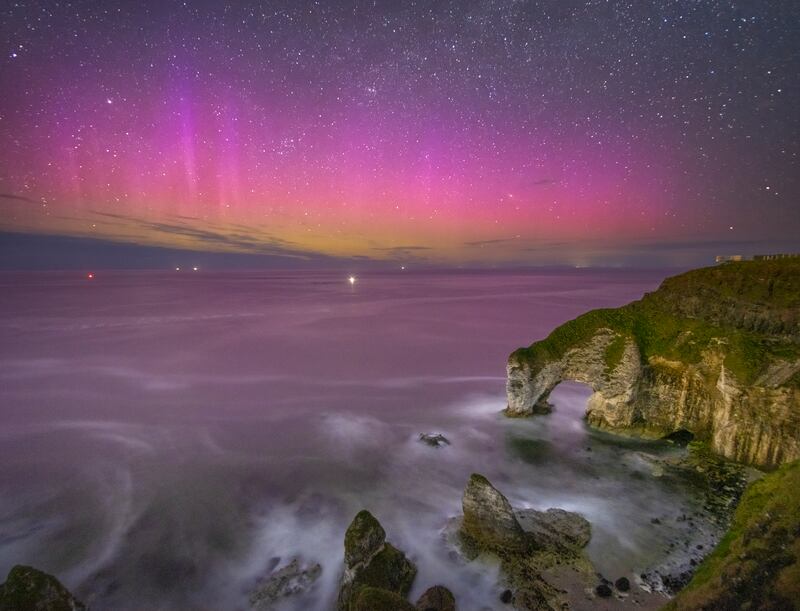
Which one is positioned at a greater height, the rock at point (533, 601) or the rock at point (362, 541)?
the rock at point (362, 541)

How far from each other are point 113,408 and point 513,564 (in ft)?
97.6

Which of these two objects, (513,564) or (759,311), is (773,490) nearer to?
(513,564)

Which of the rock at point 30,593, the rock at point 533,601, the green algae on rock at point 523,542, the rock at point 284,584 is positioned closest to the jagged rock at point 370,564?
the rock at point 284,584

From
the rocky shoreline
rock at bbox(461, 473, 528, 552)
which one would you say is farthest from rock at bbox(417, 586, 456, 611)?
rock at bbox(461, 473, 528, 552)

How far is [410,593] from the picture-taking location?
11281mm

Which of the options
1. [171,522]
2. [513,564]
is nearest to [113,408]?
[171,522]

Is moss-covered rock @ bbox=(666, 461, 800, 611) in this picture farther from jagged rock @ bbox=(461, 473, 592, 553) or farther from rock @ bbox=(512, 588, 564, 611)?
jagged rock @ bbox=(461, 473, 592, 553)

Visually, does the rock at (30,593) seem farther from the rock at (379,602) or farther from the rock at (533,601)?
the rock at (533,601)

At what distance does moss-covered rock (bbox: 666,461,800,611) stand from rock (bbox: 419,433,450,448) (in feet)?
49.9

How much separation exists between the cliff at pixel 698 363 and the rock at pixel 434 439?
5031mm

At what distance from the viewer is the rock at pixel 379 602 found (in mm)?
8344

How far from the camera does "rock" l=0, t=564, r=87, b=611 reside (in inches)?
351

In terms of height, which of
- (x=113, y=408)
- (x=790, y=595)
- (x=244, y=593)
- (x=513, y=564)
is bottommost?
(x=113, y=408)

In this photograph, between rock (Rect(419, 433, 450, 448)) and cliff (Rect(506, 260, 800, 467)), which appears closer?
cliff (Rect(506, 260, 800, 467))
